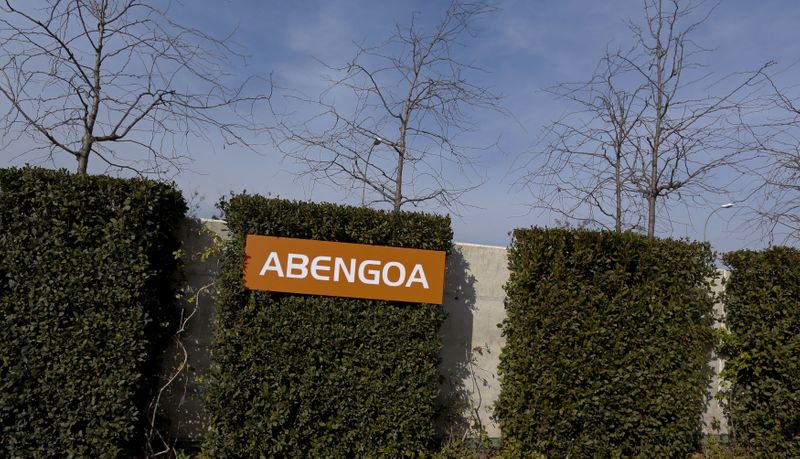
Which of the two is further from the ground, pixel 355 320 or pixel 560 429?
pixel 355 320

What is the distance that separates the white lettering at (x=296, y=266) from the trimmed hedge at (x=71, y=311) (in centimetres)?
116

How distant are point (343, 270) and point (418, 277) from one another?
72cm

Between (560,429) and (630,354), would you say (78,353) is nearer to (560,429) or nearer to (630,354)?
(560,429)

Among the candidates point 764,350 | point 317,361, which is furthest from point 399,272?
point 764,350

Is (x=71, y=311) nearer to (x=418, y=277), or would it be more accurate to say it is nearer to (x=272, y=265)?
(x=272, y=265)

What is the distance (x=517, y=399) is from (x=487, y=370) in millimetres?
538

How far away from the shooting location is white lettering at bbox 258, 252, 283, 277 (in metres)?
5.20

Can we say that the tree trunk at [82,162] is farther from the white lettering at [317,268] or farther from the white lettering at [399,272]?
the white lettering at [399,272]

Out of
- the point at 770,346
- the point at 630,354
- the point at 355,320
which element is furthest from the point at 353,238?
the point at 770,346

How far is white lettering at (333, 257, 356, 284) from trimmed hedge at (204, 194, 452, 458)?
0.21m

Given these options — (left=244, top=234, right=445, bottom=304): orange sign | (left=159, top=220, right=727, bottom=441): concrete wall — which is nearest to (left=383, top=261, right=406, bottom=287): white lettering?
(left=244, top=234, right=445, bottom=304): orange sign

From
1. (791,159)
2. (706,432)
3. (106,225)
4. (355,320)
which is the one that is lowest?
(706,432)

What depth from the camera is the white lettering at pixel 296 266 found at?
525 centimetres

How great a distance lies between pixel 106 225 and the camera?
4859mm
